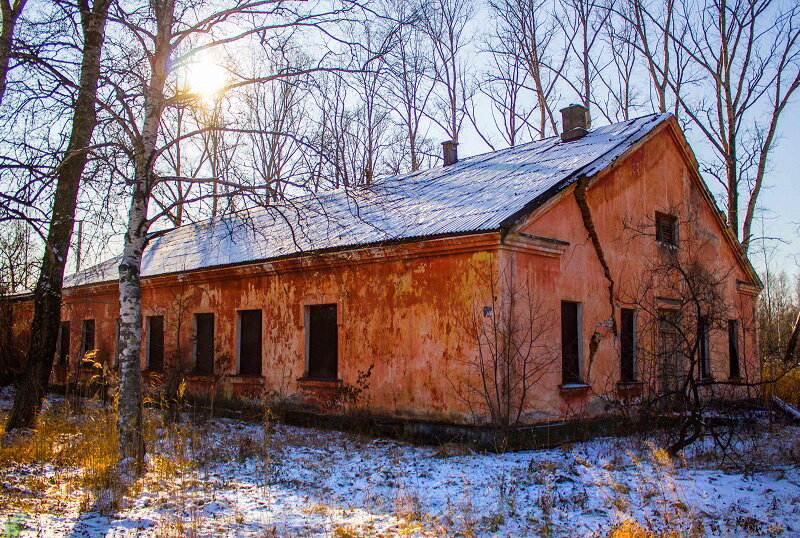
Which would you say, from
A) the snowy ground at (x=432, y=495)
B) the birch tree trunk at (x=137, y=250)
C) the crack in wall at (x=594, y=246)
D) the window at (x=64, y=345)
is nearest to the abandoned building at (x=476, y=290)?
the crack in wall at (x=594, y=246)

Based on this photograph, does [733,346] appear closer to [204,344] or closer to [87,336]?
[204,344]

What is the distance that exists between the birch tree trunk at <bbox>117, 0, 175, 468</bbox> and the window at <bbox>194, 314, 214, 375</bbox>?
7.00 m

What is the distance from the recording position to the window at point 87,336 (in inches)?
768

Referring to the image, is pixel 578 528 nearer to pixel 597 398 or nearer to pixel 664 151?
pixel 597 398

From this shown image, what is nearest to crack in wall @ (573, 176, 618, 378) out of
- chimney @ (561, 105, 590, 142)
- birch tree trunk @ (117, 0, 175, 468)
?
chimney @ (561, 105, 590, 142)

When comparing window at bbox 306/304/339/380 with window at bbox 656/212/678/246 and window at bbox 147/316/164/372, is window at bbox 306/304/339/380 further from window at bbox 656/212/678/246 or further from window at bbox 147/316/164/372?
window at bbox 656/212/678/246

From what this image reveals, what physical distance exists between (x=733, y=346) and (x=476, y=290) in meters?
9.87

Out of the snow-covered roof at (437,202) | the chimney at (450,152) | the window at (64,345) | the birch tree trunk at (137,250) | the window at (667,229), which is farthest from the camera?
the window at (64,345)

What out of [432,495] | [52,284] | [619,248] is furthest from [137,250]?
[619,248]

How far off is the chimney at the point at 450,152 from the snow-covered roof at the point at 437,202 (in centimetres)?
40

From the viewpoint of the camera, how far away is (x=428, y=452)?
942 cm

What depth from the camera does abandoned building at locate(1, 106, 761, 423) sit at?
1002 cm

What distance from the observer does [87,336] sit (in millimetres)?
19703

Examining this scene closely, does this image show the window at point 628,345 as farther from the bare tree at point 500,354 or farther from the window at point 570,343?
the bare tree at point 500,354
